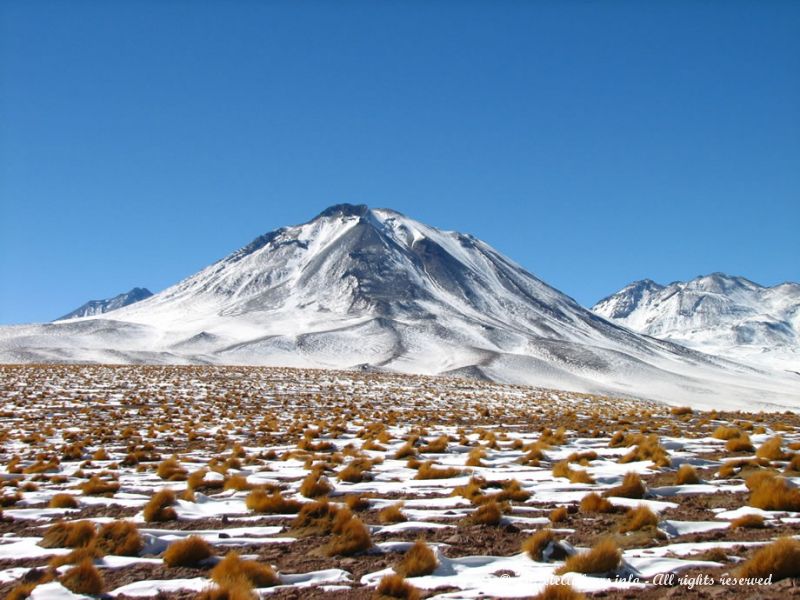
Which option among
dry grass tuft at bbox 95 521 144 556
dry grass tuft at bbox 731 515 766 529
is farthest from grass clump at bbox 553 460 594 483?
dry grass tuft at bbox 95 521 144 556

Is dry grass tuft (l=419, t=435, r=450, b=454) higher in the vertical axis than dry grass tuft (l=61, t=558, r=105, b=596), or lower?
lower

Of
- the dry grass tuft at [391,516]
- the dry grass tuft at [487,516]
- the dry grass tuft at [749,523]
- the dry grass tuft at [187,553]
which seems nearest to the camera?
the dry grass tuft at [187,553]

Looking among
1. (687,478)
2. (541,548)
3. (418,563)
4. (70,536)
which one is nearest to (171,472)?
(70,536)

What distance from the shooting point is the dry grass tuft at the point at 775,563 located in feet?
20.0

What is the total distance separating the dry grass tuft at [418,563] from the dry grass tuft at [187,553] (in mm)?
2473

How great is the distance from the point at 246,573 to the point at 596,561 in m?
3.84

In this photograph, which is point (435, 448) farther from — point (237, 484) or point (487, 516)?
point (487, 516)

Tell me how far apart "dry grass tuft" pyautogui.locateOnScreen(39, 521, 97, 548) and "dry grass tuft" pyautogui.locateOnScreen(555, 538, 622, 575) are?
6.21m

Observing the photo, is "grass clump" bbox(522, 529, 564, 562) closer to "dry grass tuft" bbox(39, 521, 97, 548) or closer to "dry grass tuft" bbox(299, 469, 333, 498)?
"dry grass tuft" bbox(299, 469, 333, 498)

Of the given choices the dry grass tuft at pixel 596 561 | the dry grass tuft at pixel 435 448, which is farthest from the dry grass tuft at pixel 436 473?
the dry grass tuft at pixel 596 561

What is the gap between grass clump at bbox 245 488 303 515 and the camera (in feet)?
33.4

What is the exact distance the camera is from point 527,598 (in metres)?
6.07

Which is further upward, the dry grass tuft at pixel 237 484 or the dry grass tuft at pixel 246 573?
the dry grass tuft at pixel 246 573

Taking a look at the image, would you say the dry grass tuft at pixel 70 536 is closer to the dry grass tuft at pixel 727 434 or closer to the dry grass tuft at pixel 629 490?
the dry grass tuft at pixel 629 490
